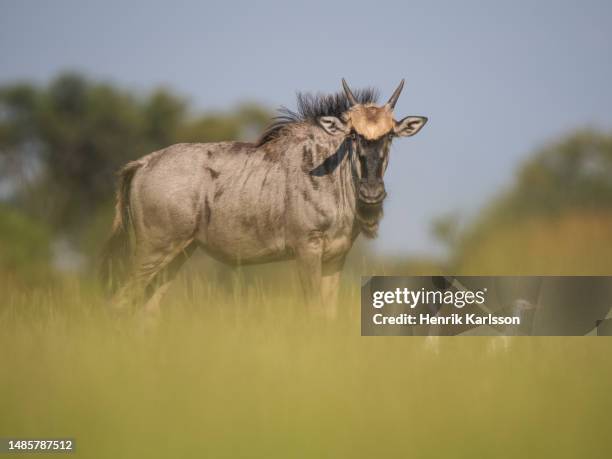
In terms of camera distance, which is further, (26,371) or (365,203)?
(365,203)

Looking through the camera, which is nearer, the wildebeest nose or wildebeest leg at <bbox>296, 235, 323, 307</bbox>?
the wildebeest nose

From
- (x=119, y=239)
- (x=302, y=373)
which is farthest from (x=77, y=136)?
(x=302, y=373)

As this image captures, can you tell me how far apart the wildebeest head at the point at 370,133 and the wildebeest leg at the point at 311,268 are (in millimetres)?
657

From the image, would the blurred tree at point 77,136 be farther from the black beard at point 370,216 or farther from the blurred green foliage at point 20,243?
the black beard at point 370,216

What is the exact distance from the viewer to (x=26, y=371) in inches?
221

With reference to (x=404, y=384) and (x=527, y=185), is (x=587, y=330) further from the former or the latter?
(x=527, y=185)

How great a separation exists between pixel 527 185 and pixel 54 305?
38.9ft

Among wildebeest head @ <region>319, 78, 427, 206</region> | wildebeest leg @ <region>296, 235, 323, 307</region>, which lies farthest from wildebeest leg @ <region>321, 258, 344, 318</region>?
wildebeest head @ <region>319, 78, 427, 206</region>

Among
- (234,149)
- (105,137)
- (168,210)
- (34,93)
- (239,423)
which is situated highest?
(34,93)

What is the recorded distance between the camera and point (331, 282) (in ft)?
26.2

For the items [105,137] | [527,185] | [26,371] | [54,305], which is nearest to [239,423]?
[26,371]

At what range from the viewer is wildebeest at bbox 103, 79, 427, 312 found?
7.64m

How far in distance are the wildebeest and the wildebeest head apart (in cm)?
1

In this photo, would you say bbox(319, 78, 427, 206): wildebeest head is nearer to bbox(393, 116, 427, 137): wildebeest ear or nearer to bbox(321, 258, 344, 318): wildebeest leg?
bbox(393, 116, 427, 137): wildebeest ear
